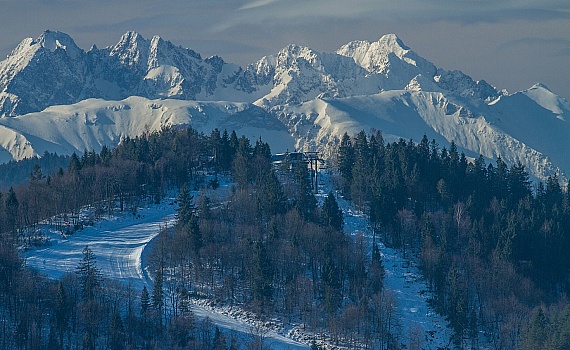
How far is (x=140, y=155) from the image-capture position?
148125 millimetres

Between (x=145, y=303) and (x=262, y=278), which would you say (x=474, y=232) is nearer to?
(x=262, y=278)

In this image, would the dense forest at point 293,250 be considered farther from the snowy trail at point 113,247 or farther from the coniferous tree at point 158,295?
the snowy trail at point 113,247

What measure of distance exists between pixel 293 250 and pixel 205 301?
11779 mm

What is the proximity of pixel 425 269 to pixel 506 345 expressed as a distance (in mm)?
16242

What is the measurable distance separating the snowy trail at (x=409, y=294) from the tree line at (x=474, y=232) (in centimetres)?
131

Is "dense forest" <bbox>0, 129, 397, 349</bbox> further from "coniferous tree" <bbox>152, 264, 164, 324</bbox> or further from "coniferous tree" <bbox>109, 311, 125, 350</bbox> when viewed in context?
"coniferous tree" <bbox>152, 264, 164, 324</bbox>

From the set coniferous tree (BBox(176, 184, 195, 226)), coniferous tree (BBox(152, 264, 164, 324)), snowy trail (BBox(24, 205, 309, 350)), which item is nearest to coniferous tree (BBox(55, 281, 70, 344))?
coniferous tree (BBox(152, 264, 164, 324))

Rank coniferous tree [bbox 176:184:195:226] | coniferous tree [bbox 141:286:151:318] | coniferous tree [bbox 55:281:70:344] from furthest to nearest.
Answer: coniferous tree [bbox 176:184:195:226] < coniferous tree [bbox 141:286:151:318] < coniferous tree [bbox 55:281:70:344]

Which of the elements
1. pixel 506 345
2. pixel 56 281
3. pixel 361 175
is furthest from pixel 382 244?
pixel 56 281

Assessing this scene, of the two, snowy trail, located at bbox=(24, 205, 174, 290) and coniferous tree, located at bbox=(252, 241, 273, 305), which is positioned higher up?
snowy trail, located at bbox=(24, 205, 174, 290)

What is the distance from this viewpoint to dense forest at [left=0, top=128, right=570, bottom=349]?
100375mm

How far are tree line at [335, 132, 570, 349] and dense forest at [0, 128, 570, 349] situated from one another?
0.23 m

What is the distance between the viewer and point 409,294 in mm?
117250

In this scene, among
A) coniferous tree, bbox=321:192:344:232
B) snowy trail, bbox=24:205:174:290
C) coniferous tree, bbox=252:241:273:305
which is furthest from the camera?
coniferous tree, bbox=321:192:344:232
